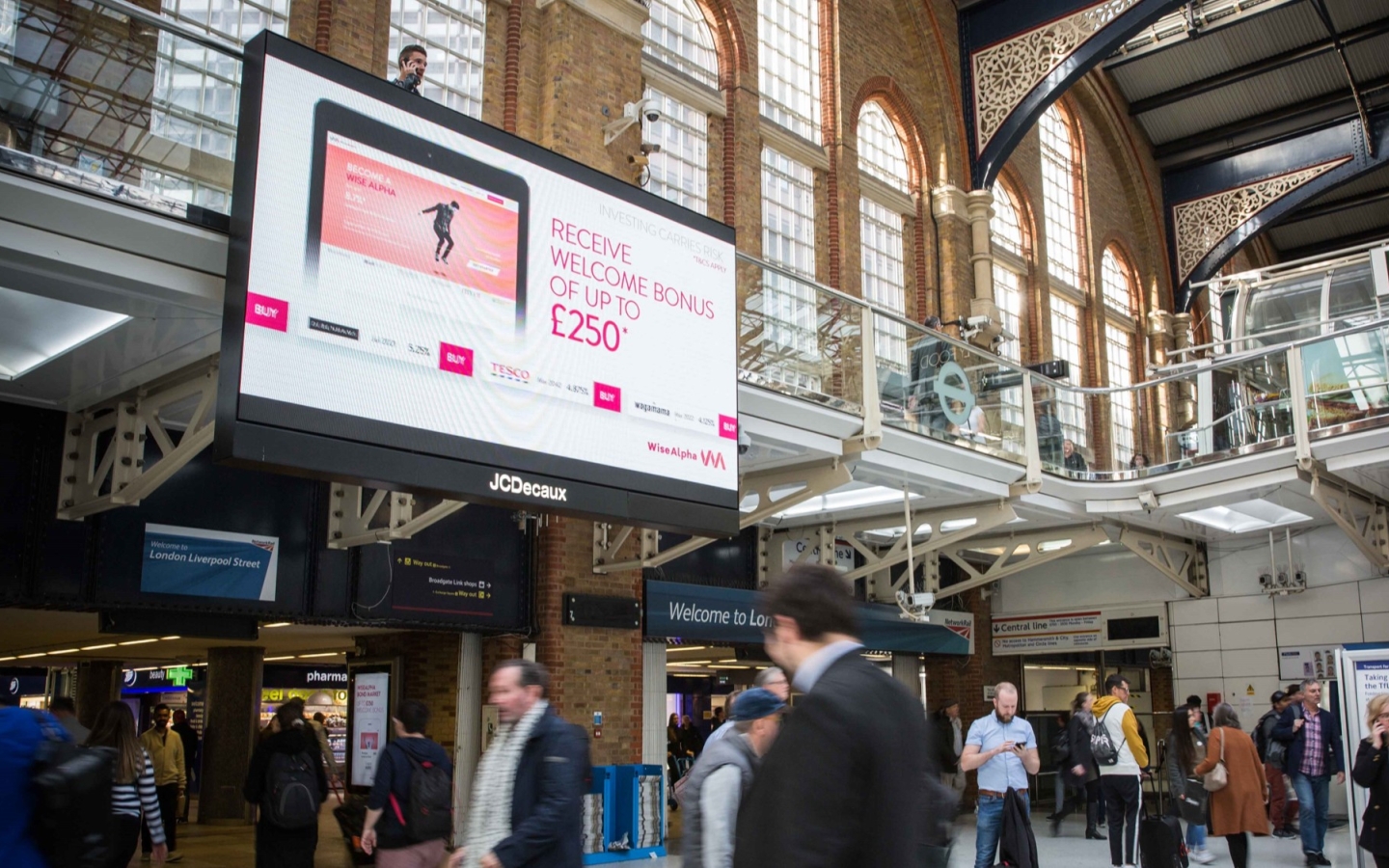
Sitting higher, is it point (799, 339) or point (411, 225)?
point (799, 339)

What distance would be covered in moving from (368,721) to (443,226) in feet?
22.0

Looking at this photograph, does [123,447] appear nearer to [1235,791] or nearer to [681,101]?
[681,101]

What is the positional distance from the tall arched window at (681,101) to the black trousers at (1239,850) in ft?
29.2

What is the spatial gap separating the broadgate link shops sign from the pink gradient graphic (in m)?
4.90

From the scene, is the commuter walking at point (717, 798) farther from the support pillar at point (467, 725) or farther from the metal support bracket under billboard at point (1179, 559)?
the metal support bracket under billboard at point (1179, 559)

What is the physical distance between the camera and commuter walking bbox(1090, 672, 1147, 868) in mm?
9742

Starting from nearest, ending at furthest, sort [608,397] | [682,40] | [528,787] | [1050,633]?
[528,787], [608,397], [682,40], [1050,633]

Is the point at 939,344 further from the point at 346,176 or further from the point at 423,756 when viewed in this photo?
the point at 423,756

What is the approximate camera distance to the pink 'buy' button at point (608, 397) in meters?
8.52

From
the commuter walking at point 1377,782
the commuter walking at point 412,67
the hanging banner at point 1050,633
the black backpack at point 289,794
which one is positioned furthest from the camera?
the hanging banner at point 1050,633

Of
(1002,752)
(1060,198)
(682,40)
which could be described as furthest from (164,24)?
(1060,198)

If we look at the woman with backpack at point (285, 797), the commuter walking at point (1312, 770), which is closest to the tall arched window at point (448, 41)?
the woman with backpack at point (285, 797)

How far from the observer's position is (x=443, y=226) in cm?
773

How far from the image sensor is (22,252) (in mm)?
6461
